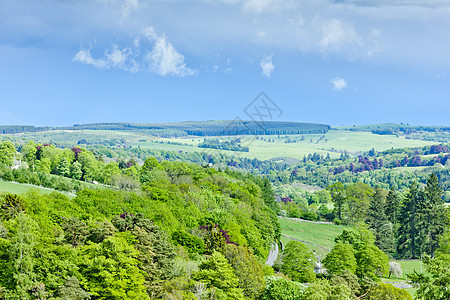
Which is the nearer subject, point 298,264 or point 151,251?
point 151,251

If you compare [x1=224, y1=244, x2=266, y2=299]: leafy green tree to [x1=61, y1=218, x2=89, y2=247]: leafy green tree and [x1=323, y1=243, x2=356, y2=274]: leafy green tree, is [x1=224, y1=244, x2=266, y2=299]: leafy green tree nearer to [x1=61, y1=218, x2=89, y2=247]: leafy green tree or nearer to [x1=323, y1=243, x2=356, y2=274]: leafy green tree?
[x1=61, y1=218, x2=89, y2=247]: leafy green tree

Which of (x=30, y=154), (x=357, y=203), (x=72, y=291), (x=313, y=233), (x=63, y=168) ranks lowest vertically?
(x=313, y=233)

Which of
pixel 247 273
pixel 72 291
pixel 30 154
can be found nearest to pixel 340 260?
pixel 247 273

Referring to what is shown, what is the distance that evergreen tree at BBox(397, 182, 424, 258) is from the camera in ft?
307

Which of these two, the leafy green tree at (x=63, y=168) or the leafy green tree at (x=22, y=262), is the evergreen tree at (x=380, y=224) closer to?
the leafy green tree at (x=22, y=262)

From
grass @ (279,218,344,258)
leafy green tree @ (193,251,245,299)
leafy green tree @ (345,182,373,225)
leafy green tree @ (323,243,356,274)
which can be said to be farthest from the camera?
leafy green tree @ (345,182,373,225)


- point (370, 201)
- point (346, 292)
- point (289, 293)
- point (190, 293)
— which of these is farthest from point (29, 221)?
point (370, 201)

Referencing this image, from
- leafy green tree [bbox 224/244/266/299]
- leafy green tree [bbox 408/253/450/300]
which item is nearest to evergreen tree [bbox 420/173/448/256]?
leafy green tree [bbox 224/244/266/299]

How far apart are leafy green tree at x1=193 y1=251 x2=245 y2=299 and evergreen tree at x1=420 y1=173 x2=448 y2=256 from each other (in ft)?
218

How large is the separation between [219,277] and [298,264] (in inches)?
833

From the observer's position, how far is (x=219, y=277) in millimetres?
41125

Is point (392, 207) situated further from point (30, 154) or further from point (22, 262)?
point (30, 154)

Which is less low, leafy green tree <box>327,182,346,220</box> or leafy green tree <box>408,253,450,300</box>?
leafy green tree <box>408,253,450,300</box>

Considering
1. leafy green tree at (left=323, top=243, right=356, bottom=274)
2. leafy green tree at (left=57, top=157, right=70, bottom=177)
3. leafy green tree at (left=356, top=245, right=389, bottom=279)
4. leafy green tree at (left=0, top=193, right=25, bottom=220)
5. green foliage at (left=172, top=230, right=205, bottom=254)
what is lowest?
leafy green tree at (left=356, top=245, right=389, bottom=279)
